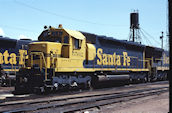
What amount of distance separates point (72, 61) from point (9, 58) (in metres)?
6.71

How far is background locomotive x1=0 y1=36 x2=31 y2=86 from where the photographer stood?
57.1ft

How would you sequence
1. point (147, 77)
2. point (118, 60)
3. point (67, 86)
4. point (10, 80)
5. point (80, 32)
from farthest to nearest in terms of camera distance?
point (147, 77), point (118, 60), point (10, 80), point (80, 32), point (67, 86)

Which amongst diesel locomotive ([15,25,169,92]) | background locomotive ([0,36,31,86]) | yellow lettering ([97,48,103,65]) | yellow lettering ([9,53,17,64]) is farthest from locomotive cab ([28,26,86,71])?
yellow lettering ([9,53,17,64])

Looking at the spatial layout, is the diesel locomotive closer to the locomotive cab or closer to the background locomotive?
the locomotive cab

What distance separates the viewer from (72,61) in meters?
14.4

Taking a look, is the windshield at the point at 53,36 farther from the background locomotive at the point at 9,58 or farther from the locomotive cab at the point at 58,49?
the background locomotive at the point at 9,58

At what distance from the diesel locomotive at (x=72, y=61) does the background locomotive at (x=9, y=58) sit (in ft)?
11.5

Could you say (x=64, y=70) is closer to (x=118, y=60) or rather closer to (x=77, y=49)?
(x=77, y=49)

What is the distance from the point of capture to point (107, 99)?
38.2 feet

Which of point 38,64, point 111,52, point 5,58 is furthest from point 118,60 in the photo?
point 5,58

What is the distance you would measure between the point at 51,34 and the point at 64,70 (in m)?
2.68

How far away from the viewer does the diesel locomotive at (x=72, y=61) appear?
1322 centimetres

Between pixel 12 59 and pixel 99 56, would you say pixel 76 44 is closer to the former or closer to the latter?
pixel 99 56

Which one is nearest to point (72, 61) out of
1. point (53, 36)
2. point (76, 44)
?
point (76, 44)
